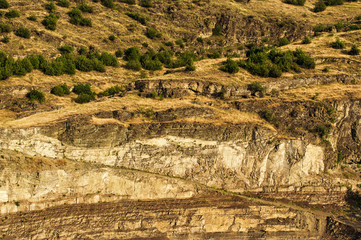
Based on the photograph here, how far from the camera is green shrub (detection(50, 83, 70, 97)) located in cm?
3017

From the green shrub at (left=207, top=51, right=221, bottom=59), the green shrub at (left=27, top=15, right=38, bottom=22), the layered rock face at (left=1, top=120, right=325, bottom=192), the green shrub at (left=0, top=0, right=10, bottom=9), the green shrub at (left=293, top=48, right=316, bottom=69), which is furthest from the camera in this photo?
the green shrub at (left=207, top=51, right=221, bottom=59)

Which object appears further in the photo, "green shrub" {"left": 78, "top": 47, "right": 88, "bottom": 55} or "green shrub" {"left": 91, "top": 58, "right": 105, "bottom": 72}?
"green shrub" {"left": 78, "top": 47, "right": 88, "bottom": 55}

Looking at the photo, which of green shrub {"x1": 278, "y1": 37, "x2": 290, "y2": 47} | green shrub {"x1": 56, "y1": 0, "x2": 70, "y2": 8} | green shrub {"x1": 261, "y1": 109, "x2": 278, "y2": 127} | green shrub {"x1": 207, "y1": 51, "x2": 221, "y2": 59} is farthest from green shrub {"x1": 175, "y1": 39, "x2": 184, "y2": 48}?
green shrub {"x1": 261, "y1": 109, "x2": 278, "y2": 127}

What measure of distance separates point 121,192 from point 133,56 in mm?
22712

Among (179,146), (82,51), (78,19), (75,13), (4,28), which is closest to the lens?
(179,146)

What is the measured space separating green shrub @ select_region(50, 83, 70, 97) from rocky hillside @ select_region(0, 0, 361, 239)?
0.10 meters

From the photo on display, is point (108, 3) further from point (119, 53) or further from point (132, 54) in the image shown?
point (132, 54)

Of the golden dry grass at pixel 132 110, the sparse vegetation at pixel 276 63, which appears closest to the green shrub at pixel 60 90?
the golden dry grass at pixel 132 110

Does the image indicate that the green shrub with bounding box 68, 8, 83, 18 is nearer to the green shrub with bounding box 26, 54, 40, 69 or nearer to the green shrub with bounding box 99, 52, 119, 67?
the green shrub with bounding box 99, 52, 119, 67

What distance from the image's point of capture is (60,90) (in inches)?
1188

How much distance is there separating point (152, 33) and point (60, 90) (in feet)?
66.3

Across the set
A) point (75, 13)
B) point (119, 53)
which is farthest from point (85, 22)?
point (119, 53)

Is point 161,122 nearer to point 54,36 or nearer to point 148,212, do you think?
point 148,212

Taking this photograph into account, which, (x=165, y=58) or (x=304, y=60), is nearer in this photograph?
(x=304, y=60)
